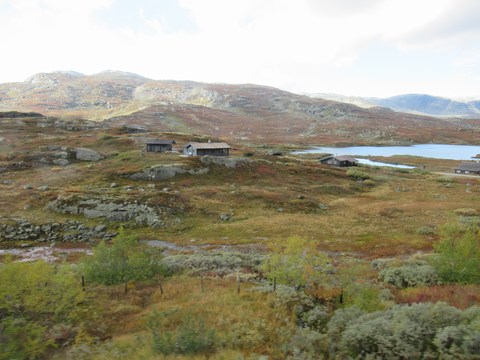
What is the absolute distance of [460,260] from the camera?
2589 centimetres

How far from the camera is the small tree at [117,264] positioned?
25797mm

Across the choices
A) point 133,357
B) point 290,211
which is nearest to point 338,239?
point 290,211

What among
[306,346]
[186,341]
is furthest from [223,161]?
[306,346]

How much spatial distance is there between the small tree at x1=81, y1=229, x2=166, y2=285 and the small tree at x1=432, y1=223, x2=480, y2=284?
24525 mm

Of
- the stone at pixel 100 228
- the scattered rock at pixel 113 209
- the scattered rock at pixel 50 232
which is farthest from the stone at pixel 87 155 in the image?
the stone at pixel 100 228

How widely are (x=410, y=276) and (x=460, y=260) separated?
404 cm

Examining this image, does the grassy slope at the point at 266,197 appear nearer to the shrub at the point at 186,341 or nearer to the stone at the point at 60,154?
the stone at the point at 60,154

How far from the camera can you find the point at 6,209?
5347 centimetres

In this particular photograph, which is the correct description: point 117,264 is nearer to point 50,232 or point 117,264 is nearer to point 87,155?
point 50,232

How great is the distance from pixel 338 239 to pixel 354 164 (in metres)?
72.9

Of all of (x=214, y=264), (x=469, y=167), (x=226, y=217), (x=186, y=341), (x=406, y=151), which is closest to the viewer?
(x=186, y=341)

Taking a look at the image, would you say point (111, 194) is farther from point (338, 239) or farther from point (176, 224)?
point (338, 239)

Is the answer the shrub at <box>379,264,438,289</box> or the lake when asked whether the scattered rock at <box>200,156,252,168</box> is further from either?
the lake

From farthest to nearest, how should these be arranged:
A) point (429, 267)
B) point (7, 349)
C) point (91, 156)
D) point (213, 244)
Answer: point (91, 156), point (213, 244), point (429, 267), point (7, 349)
